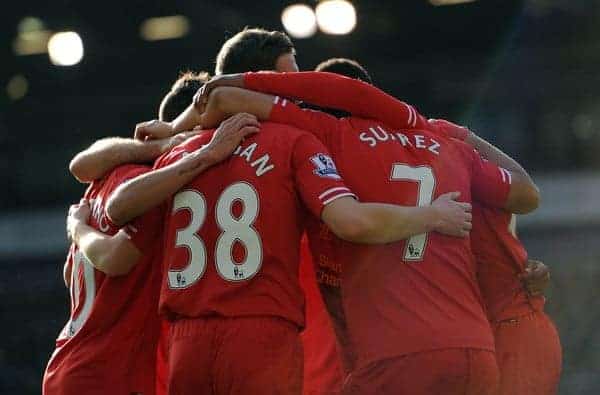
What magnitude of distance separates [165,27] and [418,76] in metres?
2.98

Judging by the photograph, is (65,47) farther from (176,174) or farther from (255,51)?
(176,174)

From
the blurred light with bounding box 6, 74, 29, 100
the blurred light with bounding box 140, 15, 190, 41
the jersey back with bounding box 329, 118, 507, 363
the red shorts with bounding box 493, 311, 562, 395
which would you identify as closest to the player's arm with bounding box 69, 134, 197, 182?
the jersey back with bounding box 329, 118, 507, 363

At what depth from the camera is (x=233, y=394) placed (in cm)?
376

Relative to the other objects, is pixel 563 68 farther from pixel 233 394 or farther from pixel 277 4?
pixel 233 394

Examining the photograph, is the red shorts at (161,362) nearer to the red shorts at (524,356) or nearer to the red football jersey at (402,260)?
the red football jersey at (402,260)

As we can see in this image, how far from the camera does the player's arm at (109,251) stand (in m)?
4.13

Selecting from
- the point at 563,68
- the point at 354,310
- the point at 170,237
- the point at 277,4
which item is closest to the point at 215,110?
the point at 170,237

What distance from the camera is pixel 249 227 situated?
151 inches

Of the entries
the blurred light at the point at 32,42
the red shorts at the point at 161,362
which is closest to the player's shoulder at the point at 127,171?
the red shorts at the point at 161,362

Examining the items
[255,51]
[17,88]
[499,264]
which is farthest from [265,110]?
[17,88]

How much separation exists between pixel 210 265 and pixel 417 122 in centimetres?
85

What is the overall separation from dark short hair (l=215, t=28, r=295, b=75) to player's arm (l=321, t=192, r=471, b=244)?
719 mm

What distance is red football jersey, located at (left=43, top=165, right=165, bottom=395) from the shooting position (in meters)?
4.30

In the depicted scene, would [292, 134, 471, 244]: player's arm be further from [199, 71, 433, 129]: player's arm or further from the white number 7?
[199, 71, 433, 129]: player's arm
